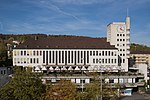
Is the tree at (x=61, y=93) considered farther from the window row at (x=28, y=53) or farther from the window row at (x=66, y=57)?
the window row at (x=28, y=53)

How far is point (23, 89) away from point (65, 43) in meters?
47.6

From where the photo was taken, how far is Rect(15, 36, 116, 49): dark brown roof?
7425 cm

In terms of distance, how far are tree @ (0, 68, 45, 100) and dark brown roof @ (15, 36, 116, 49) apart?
41723 mm

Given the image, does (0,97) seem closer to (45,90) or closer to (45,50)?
(45,90)

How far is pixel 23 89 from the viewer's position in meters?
30.6

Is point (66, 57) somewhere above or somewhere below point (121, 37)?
below

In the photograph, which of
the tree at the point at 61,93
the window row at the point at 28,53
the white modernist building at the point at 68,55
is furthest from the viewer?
the window row at the point at 28,53

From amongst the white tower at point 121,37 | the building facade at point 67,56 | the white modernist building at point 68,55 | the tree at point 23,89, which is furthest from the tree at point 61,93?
the white tower at point 121,37

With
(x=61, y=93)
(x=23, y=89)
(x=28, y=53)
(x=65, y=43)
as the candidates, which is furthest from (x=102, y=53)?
(x=23, y=89)

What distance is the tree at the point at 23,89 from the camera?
30297 millimetres

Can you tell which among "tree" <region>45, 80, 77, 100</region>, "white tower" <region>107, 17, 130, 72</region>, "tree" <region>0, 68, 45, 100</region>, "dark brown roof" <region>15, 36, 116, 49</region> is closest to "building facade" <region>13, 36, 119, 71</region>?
"dark brown roof" <region>15, 36, 116, 49</region>

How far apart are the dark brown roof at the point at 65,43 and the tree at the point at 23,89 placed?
137 ft

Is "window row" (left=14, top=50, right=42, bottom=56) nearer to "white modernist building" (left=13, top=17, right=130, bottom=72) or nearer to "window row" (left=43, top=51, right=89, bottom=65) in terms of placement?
"white modernist building" (left=13, top=17, right=130, bottom=72)

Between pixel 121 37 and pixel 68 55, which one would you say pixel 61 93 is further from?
pixel 121 37
